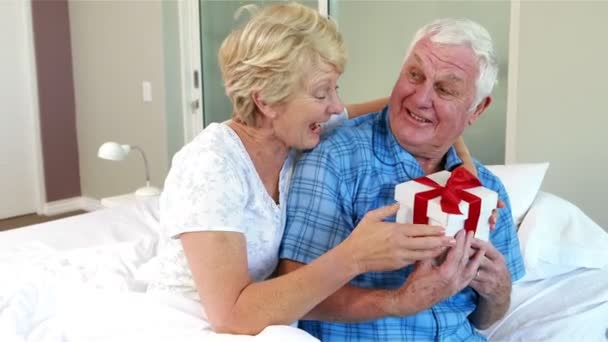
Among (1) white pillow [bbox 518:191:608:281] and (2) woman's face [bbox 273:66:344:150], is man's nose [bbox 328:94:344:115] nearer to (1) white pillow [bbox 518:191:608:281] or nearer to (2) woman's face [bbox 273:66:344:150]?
(2) woman's face [bbox 273:66:344:150]

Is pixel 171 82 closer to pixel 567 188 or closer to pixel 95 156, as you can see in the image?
pixel 95 156

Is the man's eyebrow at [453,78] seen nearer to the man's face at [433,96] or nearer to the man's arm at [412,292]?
the man's face at [433,96]

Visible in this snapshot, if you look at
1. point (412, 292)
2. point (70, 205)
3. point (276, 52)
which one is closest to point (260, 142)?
point (276, 52)

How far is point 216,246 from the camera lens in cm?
102

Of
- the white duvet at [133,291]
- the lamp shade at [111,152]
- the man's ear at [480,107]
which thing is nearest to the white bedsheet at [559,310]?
the white duvet at [133,291]

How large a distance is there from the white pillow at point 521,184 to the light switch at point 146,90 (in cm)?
245

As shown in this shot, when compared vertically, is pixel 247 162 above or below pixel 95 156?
above

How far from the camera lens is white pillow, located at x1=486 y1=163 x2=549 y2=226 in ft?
5.82

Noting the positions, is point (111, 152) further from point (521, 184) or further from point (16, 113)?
point (16, 113)

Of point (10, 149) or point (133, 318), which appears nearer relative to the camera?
point (133, 318)

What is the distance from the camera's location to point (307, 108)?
3.85 ft

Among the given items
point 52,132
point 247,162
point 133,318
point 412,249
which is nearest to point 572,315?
point 412,249

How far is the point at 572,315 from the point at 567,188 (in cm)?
81

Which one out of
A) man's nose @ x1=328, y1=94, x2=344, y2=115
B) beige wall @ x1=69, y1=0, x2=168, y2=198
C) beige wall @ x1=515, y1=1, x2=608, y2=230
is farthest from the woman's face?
beige wall @ x1=69, y1=0, x2=168, y2=198
